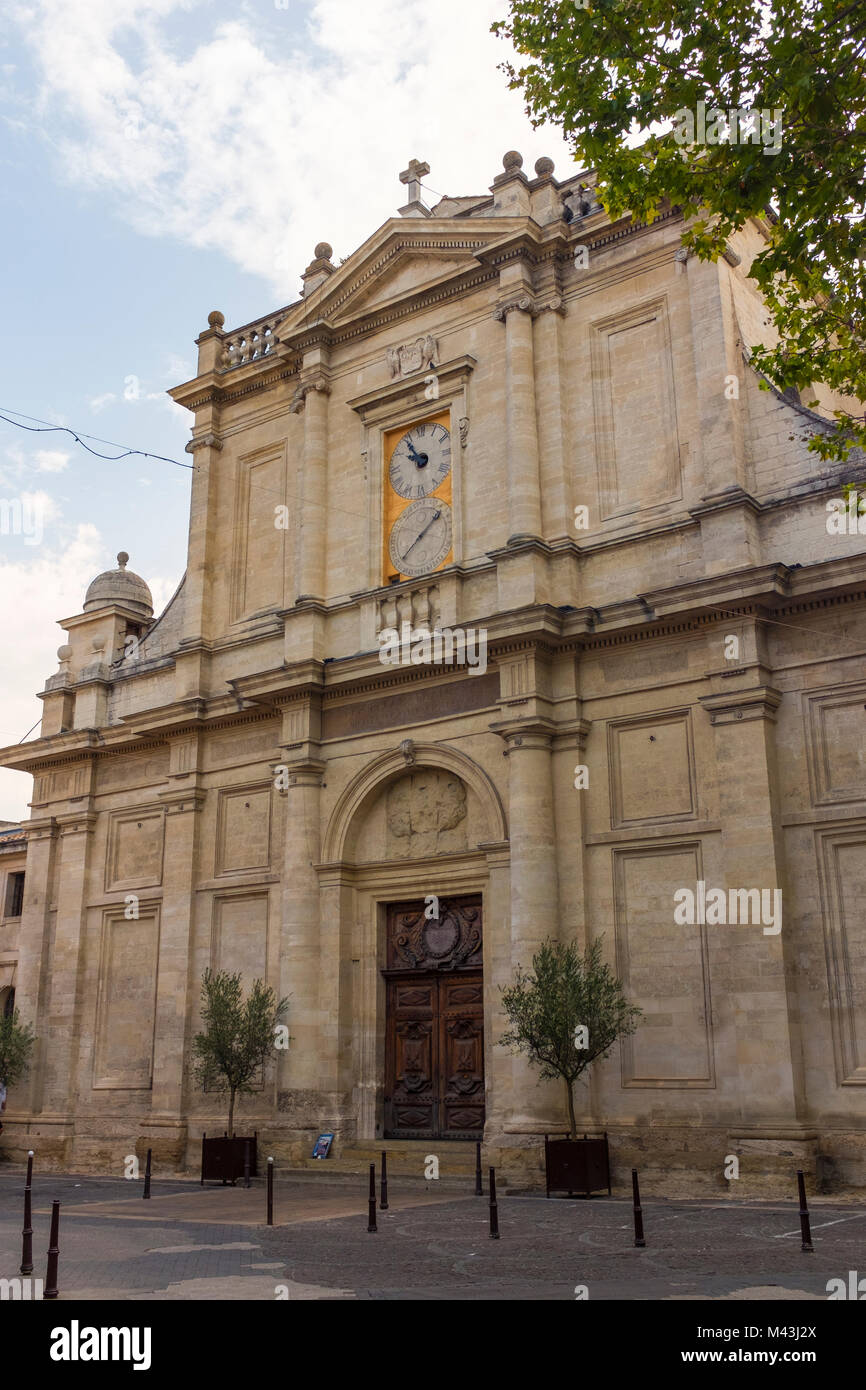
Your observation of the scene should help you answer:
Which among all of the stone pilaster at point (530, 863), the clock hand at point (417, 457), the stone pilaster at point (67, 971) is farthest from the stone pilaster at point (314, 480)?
the stone pilaster at point (67, 971)

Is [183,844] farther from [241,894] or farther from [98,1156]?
[98,1156]

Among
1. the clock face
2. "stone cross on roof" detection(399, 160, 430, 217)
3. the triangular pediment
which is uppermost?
"stone cross on roof" detection(399, 160, 430, 217)

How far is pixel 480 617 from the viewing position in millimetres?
23781

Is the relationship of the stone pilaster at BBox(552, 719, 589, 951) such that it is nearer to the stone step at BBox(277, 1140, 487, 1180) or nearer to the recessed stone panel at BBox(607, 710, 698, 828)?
the recessed stone panel at BBox(607, 710, 698, 828)

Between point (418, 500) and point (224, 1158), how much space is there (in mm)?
13488

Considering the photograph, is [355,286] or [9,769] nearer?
[355,286]

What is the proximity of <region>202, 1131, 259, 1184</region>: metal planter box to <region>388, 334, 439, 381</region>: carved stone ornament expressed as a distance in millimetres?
15911

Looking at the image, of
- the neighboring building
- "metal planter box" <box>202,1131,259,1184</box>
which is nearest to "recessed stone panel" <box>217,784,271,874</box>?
the neighboring building

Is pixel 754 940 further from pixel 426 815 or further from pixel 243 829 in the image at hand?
pixel 243 829

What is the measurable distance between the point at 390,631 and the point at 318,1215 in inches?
469

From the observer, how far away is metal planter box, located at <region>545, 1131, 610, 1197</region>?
18.3 meters

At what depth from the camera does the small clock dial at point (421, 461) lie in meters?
26.3

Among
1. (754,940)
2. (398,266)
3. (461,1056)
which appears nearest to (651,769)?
(754,940)
